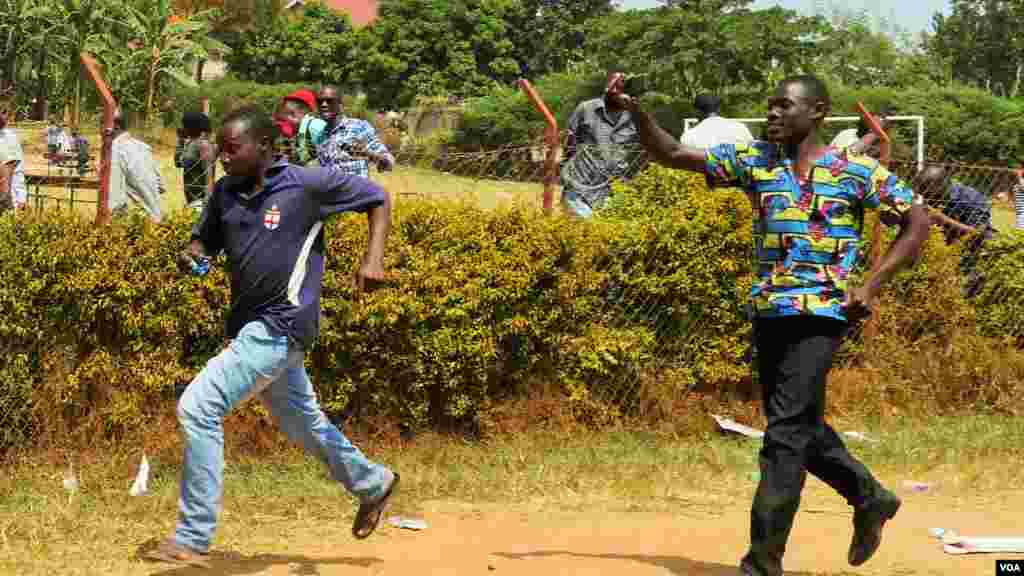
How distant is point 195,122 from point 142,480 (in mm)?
3638

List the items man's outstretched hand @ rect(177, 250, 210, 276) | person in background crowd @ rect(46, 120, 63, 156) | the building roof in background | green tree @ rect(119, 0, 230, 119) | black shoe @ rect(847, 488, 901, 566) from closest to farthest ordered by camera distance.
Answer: man's outstretched hand @ rect(177, 250, 210, 276)
black shoe @ rect(847, 488, 901, 566)
person in background crowd @ rect(46, 120, 63, 156)
green tree @ rect(119, 0, 230, 119)
the building roof in background

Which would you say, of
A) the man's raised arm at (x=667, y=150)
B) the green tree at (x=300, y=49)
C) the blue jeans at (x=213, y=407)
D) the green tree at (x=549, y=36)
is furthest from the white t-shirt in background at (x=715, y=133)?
the green tree at (x=300, y=49)

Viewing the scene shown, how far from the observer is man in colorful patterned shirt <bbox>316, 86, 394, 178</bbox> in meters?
7.78

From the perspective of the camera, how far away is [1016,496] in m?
6.94

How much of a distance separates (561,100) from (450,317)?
1068 inches

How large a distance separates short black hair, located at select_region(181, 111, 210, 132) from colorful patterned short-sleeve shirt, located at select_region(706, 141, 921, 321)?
5.29m

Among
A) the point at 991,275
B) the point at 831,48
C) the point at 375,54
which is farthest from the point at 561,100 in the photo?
the point at 991,275

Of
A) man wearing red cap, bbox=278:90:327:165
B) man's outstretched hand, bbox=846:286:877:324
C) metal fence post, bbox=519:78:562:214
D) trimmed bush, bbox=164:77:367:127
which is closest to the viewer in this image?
man's outstretched hand, bbox=846:286:877:324

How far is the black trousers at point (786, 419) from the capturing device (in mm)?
4828

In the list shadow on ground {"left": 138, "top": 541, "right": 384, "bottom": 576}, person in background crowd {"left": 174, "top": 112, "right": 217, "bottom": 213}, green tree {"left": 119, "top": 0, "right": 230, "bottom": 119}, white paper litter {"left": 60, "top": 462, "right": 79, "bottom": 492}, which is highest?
person in background crowd {"left": 174, "top": 112, "right": 217, "bottom": 213}

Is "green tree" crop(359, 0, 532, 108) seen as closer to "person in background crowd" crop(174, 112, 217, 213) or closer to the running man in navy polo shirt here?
"person in background crowd" crop(174, 112, 217, 213)

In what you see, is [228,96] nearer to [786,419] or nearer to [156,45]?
[156,45]

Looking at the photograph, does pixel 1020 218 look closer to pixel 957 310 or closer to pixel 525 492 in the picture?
pixel 957 310

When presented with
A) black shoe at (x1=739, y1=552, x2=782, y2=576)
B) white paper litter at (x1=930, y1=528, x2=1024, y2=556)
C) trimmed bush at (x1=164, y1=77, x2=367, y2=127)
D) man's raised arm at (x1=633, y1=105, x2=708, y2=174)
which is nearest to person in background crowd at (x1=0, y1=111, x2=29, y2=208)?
man's raised arm at (x1=633, y1=105, x2=708, y2=174)
